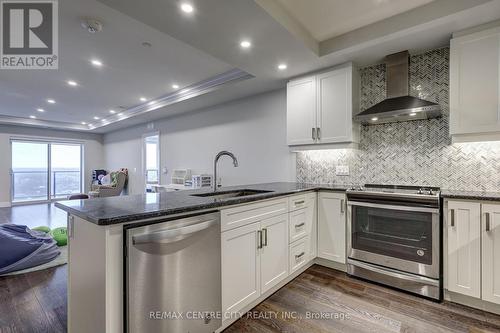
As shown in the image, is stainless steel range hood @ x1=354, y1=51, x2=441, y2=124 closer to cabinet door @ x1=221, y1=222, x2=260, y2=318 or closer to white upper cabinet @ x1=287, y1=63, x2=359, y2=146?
white upper cabinet @ x1=287, y1=63, x2=359, y2=146

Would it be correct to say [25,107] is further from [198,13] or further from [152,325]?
[152,325]

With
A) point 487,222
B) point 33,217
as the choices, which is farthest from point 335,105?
point 33,217

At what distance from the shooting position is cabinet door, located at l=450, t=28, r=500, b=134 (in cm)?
205

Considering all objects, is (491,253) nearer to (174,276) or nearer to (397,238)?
(397,238)

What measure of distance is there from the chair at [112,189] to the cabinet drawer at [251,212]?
20.1 ft

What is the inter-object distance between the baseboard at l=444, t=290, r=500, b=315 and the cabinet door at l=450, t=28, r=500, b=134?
4.79 ft

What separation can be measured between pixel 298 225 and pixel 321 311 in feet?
2.66

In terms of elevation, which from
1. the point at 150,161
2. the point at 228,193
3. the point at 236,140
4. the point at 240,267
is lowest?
the point at 240,267

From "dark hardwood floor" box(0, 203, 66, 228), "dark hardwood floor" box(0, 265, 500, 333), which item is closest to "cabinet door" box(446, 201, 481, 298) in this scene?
"dark hardwood floor" box(0, 265, 500, 333)

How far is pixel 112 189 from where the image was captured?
6773mm

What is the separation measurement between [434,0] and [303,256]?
269cm

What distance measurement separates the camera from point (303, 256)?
2613 mm

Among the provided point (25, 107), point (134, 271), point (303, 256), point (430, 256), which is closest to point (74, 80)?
point (25, 107)

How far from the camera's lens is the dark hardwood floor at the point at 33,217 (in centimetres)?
498
